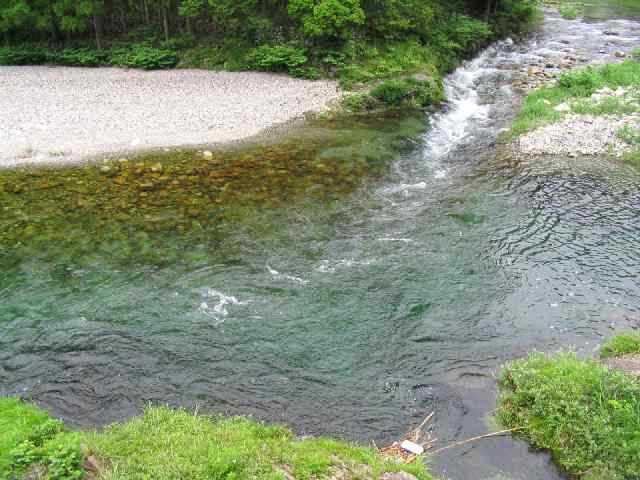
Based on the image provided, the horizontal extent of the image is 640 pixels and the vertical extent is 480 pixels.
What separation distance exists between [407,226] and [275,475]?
908 cm

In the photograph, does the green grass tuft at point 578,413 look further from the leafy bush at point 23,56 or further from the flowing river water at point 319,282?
the leafy bush at point 23,56

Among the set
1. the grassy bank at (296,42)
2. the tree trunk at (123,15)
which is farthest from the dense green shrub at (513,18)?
the tree trunk at (123,15)

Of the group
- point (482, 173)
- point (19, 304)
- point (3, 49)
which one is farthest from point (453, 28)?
point (19, 304)

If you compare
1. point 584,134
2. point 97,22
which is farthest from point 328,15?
point 97,22

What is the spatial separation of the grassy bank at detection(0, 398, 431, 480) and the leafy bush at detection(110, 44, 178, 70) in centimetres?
2311

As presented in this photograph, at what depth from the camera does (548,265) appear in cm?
1350

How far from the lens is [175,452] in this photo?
8.02 metres

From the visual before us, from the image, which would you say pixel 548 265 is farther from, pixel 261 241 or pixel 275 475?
pixel 275 475

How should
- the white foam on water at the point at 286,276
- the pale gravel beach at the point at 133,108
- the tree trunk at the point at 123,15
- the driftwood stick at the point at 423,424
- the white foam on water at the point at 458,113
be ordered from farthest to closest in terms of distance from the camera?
the tree trunk at the point at 123,15 → the white foam on water at the point at 458,113 → the pale gravel beach at the point at 133,108 → the white foam on water at the point at 286,276 → the driftwood stick at the point at 423,424

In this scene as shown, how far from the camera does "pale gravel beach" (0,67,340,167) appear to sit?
20219 mm

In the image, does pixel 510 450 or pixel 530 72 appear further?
pixel 530 72

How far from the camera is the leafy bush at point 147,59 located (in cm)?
2823

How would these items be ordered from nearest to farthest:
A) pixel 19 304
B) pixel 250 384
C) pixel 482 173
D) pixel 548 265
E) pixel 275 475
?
pixel 275 475
pixel 250 384
pixel 19 304
pixel 548 265
pixel 482 173

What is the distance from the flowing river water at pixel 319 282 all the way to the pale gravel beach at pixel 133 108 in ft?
5.69
